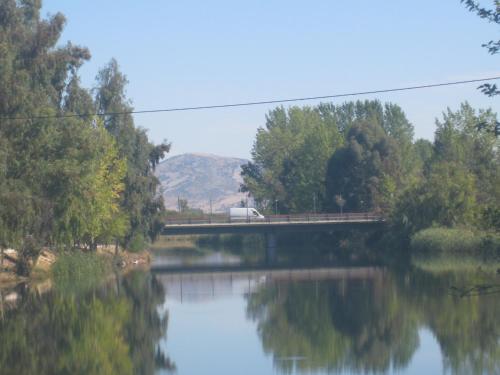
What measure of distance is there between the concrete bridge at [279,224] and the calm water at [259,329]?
34911 mm

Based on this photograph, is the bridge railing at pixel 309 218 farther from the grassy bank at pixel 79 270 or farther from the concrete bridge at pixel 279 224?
the grassy bank at pixel 79 270

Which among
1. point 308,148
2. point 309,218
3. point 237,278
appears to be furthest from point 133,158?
point 308,148

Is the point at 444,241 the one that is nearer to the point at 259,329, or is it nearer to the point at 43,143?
the point at 43,143

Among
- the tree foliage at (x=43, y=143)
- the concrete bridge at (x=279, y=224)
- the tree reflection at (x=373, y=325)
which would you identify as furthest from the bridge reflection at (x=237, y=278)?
the concrete bridge at (x=279, y=224)

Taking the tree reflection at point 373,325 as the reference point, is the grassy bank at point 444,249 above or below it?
above

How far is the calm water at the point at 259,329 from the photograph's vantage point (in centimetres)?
2465

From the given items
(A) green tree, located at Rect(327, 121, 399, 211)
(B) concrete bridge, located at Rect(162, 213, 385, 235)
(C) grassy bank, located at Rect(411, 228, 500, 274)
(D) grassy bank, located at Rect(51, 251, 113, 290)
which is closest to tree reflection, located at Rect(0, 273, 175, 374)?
(D) grassy bank, located at Rect(51, 251, 113, 290)

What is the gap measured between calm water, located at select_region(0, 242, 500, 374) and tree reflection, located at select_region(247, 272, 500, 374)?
0.04 m

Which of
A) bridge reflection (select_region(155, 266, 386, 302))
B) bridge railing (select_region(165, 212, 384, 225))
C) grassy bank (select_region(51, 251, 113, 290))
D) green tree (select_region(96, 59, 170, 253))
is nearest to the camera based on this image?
bridge reflection (select_region(155, 266, 386, 302))

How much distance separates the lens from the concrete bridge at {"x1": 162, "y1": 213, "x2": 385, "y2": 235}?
87.9 meters

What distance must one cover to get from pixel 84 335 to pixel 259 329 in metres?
5.95

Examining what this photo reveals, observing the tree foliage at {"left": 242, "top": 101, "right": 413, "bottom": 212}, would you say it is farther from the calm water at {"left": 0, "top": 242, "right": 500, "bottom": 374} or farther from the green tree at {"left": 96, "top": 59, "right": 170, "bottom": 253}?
the calm water at {"left": 0, "top": 242, "right": 500, "bottom": 374}


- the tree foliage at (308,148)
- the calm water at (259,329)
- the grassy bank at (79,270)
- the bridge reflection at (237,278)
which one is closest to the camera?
the calm water at (259,329)

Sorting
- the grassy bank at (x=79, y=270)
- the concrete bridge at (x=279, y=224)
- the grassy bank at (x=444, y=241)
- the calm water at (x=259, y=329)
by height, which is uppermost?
the concrete bridge at (x=279, y=224)
